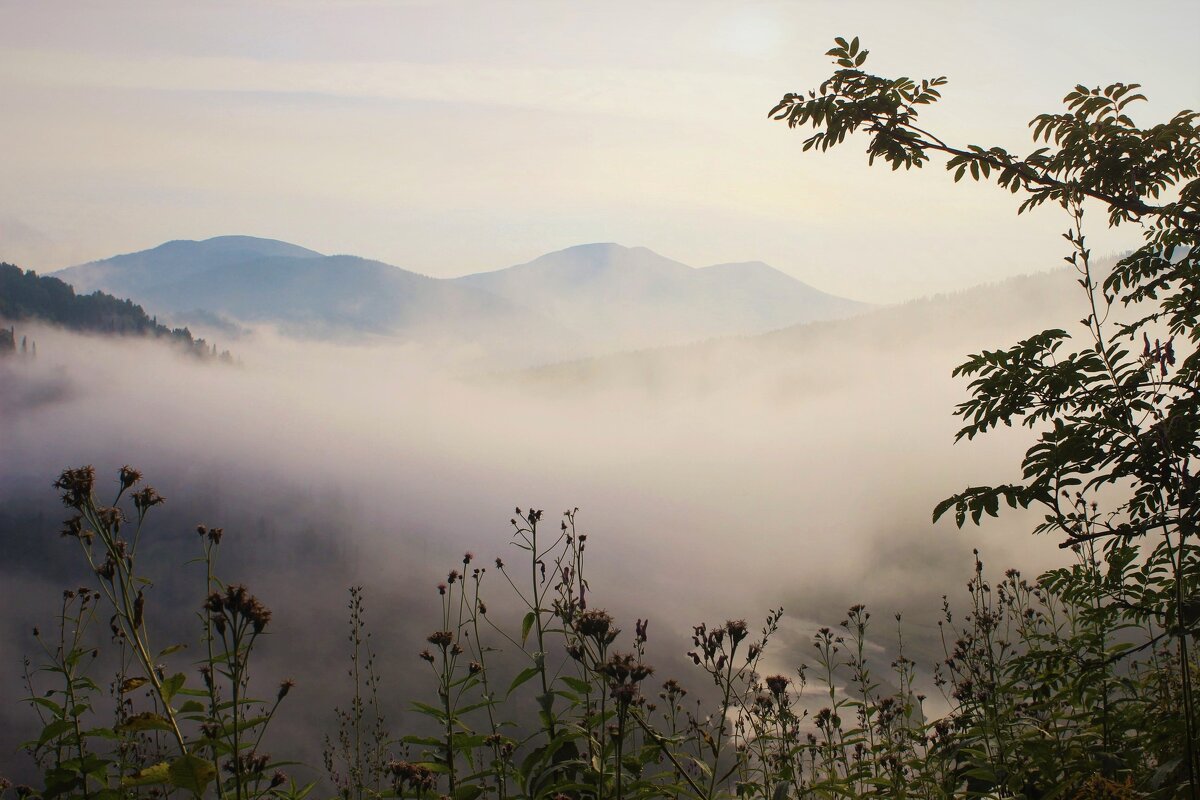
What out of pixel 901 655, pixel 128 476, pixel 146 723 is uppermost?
pixel 128 476

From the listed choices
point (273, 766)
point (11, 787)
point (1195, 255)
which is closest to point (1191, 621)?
point (1195, 255)

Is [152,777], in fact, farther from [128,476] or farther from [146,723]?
[128,476]

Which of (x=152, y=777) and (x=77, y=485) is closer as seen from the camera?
(x=152, y=777)

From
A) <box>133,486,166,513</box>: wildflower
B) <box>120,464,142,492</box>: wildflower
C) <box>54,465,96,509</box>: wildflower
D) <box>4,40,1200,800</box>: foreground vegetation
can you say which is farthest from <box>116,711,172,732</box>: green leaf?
<box>120,464,142,492</box>: wildflower

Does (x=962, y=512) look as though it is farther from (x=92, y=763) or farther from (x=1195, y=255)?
(x=92, y=763)

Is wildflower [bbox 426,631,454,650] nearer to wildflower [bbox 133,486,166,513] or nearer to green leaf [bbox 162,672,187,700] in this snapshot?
green leaf [bbox 162,672,187,700]

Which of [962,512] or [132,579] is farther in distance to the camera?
[962,512]

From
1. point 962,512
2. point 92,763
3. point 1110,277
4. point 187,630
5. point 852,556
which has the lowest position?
point 187,630

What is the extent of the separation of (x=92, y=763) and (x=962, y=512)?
190 inches

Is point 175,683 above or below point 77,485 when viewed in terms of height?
below

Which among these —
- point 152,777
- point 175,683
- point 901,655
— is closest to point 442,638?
point 175,683

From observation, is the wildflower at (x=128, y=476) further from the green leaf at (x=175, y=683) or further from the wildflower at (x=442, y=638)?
the wildflower at (x=442, y=638)

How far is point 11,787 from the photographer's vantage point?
405 cm

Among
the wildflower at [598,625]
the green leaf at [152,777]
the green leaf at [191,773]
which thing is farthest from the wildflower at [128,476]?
the wildflower at [598,625]
